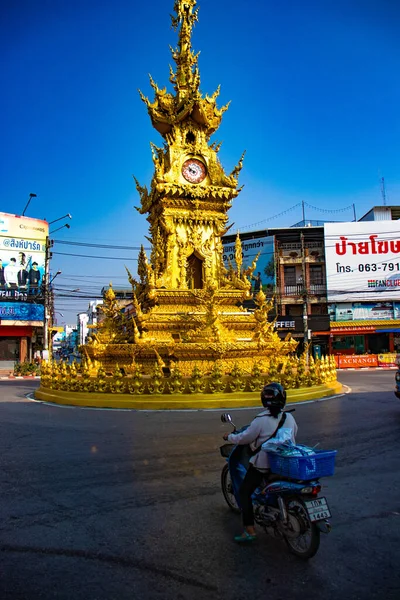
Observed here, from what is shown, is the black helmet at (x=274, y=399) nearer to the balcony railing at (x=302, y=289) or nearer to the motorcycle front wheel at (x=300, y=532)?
the motorcycle front wheel at (x=300, y=532)

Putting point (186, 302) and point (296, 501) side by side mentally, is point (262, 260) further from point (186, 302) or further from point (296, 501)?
point (296, 501)

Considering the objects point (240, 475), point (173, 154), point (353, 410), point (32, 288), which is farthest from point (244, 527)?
point (32, 288)

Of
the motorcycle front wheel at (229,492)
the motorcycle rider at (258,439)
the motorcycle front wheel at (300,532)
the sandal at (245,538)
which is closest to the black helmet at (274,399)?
the motorcycle rider at (258,439)

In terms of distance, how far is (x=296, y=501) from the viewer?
13.3 ft

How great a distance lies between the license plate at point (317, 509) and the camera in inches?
152

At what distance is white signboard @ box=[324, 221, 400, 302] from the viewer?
154 feet

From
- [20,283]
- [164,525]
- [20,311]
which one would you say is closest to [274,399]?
[164,525]

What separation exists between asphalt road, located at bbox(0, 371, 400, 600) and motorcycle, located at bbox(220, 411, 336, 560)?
18 cm

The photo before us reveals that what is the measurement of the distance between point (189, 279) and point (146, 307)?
84.4 inches

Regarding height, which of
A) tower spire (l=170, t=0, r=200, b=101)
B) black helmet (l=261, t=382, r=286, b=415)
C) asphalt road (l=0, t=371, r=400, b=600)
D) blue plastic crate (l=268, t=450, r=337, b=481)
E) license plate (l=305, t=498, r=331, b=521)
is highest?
tower spire (l=170, t=0, r=200, b=101)

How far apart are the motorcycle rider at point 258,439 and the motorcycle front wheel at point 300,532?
0.38 m

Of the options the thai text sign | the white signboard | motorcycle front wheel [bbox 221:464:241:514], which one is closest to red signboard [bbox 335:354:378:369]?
the white signboard

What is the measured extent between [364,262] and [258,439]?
151 ft

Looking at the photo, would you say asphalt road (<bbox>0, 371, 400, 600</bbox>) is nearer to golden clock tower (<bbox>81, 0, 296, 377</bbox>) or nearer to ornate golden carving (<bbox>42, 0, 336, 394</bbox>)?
ornate golden carving (<bbox>42, 0, 336, 394</bbox>)
